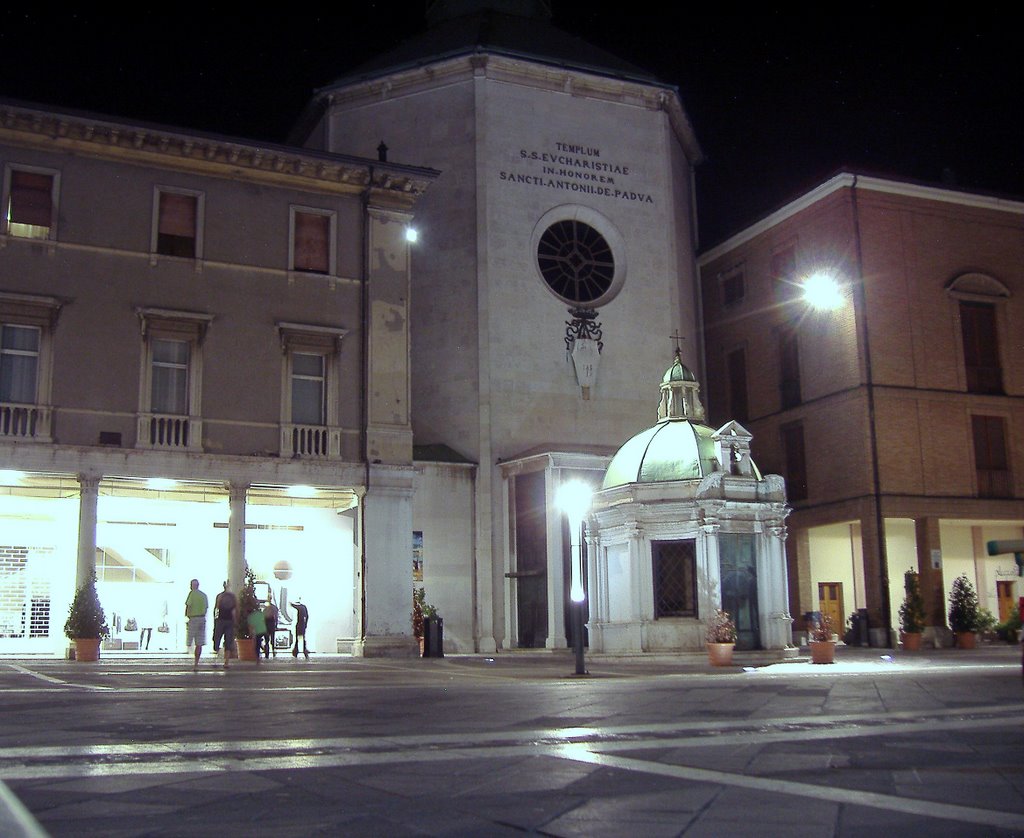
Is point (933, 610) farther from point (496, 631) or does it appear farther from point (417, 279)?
point (417, 279)

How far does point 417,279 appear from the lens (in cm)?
3850

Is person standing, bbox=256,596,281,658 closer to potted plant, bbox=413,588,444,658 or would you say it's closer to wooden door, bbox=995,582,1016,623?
potted plant, bbox=413,588,444,658

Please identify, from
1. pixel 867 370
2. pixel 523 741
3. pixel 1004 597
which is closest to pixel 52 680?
pixel 523 741

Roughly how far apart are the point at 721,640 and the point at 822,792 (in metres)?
18.0

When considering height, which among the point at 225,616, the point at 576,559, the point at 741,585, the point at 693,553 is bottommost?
the point at 225,616

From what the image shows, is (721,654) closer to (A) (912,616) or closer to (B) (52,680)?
(B) (52,680)

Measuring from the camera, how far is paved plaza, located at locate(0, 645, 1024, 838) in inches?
209

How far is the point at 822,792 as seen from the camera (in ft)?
19.9

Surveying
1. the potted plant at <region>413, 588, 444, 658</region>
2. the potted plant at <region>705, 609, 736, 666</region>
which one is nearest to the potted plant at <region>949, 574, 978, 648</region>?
the potted plant at <region>705, 609, 736, 666</region>

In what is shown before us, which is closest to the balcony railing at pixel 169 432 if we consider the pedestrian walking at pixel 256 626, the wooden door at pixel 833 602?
the pedestrian walking at pixel 256 626

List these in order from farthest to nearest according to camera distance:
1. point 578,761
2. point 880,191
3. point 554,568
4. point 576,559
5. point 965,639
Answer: point 880,191, point 965,639, point 554,568, point 576,559, point 578,761

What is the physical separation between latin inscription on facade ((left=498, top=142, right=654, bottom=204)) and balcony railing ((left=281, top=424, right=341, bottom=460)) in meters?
12.9

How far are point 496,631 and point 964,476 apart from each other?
1615cm

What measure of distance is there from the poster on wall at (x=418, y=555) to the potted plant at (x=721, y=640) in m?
13.0
